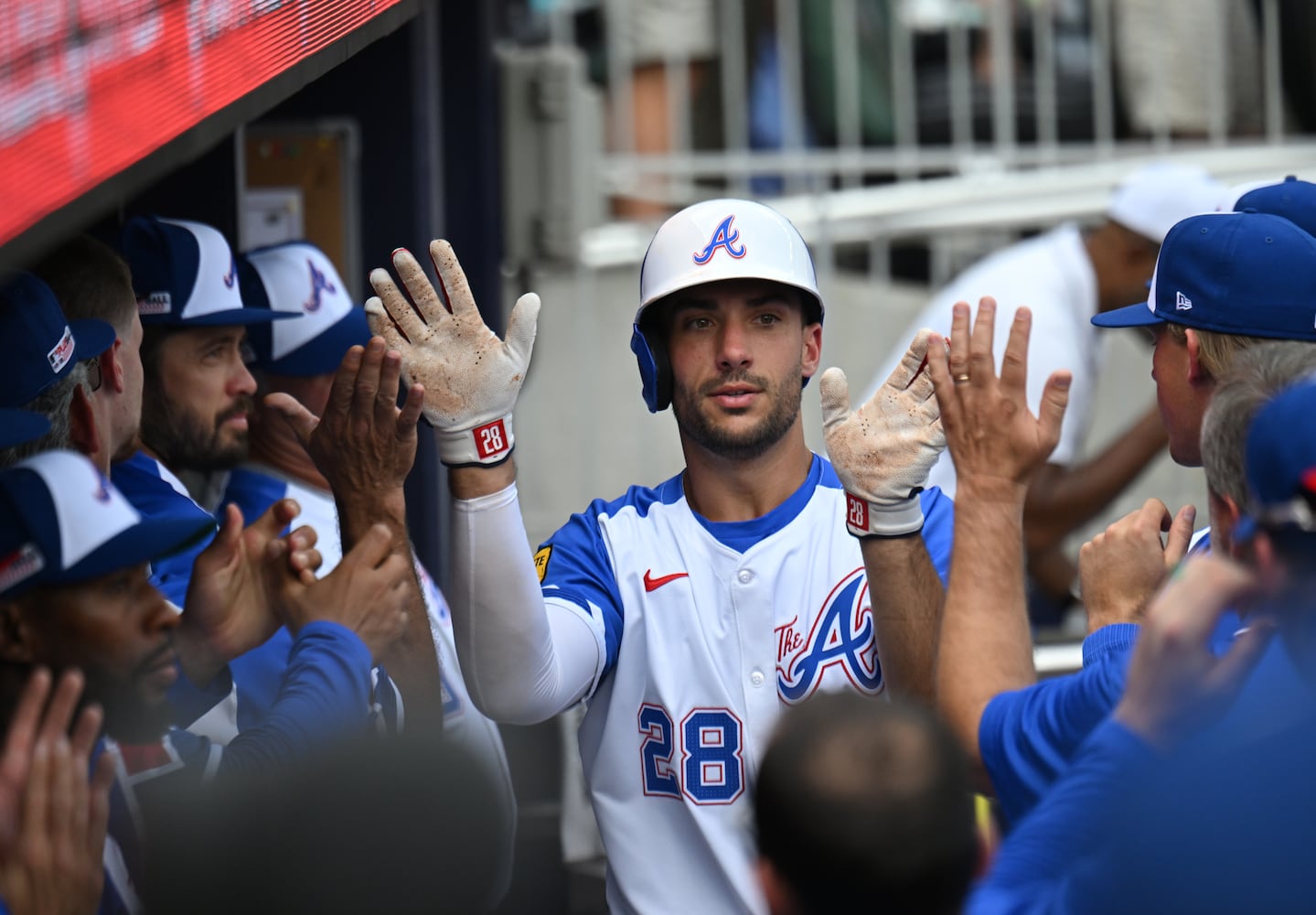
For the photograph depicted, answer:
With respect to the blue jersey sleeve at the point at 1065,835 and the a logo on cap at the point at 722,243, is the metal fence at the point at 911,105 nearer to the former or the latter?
the a logo on cap at the point at 722,243

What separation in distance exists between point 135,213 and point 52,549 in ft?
7.70

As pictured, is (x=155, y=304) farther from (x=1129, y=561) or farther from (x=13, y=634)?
(x=1129, y=561)

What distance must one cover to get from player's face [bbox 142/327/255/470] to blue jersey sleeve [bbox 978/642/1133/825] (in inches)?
67.4

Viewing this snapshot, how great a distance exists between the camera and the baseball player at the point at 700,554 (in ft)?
8.12

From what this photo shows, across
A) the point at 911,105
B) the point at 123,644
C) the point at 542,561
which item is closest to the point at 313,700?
the point at 123,644

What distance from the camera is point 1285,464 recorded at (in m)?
1.69

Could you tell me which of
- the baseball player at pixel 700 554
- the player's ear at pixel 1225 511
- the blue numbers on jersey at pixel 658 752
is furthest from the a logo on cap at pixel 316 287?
the player's ear at pixel 1225 511

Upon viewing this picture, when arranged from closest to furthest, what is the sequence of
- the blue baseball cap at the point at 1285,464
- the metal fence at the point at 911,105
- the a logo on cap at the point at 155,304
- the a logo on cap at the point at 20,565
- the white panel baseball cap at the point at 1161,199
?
1. the blue baseball cap at the point at 1285,464
2. the a logo on cap at the point at 20,565
3. the a logo on cap at the point at 155,304
4. the white panel baseball cap at the point at 1161,199
5. the metal fence at the point at 911,105

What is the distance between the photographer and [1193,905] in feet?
5.21

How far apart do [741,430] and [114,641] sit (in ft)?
3.83

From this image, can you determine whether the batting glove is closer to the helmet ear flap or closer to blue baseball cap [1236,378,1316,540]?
the helmet ear flap

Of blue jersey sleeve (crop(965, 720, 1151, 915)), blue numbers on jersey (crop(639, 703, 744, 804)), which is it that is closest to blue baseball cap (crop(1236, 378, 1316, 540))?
blue jersey sleeve (crop(965, 720, 1151, 915))

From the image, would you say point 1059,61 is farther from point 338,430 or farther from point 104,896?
point 104,896

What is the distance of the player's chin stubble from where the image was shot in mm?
2789
